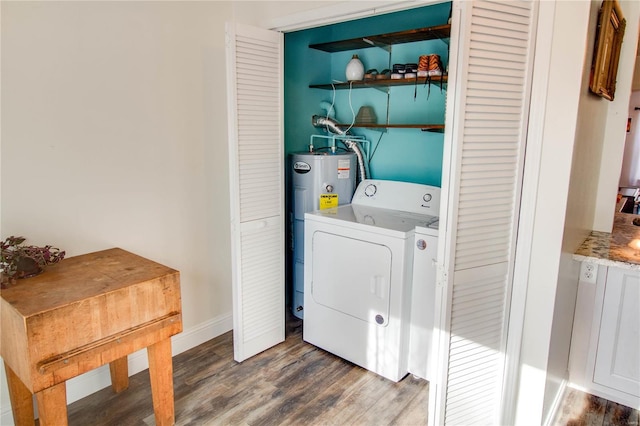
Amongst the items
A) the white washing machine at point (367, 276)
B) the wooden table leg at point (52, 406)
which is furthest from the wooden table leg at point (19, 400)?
the white washing machine at point (367, 276)

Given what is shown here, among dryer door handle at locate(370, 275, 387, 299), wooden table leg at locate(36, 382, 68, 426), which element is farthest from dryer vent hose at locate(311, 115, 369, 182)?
wooden table leg at locate(36, 382, 68, 426)

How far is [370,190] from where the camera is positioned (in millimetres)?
3088

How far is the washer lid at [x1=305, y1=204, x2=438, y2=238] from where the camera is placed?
2.39 meters

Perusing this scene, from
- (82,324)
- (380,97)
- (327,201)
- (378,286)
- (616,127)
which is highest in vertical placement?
(380,97)

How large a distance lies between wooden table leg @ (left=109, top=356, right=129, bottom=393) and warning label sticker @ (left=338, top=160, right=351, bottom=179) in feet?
6.10

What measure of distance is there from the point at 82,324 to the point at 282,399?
119cm

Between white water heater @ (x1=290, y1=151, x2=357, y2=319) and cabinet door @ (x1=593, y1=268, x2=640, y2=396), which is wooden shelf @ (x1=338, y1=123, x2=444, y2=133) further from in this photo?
cabinet door @ (x1=593, y1=268, x2=640, y2=396)

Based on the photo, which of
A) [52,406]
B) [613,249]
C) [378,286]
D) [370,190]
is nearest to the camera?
[52,406]

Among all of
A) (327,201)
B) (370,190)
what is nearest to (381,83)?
(370,190)

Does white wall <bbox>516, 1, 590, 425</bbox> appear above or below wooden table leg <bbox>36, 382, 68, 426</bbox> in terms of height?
above

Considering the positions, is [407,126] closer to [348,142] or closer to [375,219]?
[348,142]

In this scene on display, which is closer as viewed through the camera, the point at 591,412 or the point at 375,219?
the point at 591,412

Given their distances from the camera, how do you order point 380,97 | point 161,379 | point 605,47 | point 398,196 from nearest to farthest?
point 605,47 → point 161,379 → point 398,196 → point 380,97

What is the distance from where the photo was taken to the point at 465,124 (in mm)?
1677
